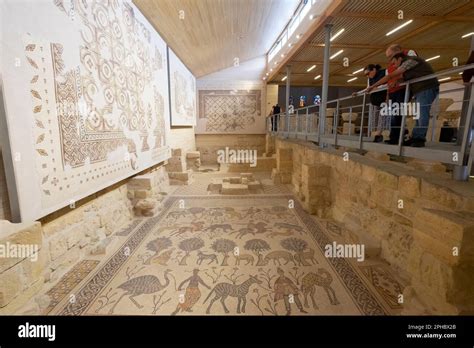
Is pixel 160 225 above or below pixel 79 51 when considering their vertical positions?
below

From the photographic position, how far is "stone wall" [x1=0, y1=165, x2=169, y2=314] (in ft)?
6.19

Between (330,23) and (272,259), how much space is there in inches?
181

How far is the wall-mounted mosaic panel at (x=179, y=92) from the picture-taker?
7180 millimetres

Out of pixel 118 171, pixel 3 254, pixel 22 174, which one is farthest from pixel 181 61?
pixel 3 254

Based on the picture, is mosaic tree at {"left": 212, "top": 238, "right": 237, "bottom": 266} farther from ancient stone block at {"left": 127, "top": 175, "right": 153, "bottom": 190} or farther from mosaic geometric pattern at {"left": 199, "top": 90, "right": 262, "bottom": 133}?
mosaic geometric pattern at {"left": 199, "top": 90, "right": 262, "bottom": 133}

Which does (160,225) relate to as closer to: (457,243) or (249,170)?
(457,243)

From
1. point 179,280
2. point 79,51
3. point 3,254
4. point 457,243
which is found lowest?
point 179,280

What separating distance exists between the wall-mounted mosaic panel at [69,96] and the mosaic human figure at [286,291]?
2.46m

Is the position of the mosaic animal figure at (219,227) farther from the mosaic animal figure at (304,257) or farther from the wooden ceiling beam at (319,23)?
the wooden ceiling beam at (319,23)

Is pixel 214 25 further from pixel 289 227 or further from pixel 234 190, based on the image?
pixel 289 227

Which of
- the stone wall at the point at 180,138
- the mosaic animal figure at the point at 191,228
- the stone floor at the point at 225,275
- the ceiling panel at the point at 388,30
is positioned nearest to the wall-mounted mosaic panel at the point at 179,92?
the stone wall at the point at 180,138

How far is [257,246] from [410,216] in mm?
1885

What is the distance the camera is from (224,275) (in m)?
2.77

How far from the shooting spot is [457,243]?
1.49 meters
